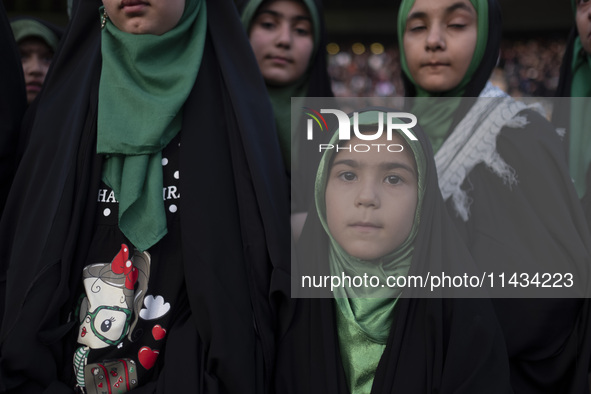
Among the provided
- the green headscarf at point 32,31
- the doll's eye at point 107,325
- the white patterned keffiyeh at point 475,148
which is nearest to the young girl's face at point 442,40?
the white patterned keffiyeh at point 475,148

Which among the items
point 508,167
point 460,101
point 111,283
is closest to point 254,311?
point 111,283

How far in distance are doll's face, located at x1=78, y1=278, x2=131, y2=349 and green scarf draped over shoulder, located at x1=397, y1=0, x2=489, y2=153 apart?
3.69 ft

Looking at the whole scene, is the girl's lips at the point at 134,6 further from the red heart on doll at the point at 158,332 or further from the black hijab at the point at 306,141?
the red heart on doll at the point at 158,332

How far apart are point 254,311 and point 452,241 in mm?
549

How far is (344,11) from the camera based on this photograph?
27.6 feet

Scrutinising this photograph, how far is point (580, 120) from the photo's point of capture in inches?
84.7

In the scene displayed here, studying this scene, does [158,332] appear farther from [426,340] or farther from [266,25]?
[266,25]

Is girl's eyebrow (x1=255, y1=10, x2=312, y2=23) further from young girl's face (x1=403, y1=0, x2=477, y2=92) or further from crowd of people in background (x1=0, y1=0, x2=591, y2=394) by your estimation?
crowd of people in background (x1=0, y1=0, x2=591, y2=394)

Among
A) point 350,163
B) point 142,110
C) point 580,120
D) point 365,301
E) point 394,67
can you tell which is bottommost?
point 365,301

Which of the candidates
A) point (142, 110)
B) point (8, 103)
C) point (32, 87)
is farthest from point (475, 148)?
point (32, 87)

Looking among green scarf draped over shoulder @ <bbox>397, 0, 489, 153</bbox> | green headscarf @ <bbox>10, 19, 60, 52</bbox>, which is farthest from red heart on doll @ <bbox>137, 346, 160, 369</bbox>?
green headscarf @ <bbox>10, 19, 60, 52</bbox>

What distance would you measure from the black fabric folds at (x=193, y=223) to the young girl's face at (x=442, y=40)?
0.63m

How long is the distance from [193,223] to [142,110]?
0.33 metres

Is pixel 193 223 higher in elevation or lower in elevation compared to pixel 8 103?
lower
